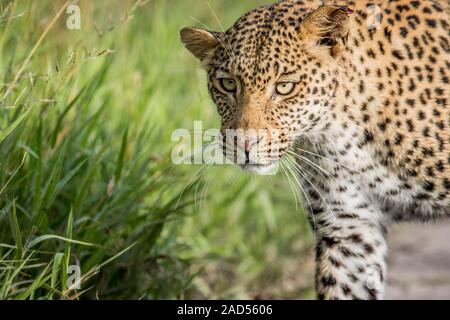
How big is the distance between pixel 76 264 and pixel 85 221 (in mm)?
246

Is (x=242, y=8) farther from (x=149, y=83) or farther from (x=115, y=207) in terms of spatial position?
(x=115, y=207)

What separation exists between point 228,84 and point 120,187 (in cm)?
79

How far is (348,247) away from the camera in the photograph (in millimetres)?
5352

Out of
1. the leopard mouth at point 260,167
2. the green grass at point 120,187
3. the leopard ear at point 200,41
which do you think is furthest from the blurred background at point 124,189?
the leopard mouth at point 260,167

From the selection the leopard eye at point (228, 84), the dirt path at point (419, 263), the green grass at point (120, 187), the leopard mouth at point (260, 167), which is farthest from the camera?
the dirt path at point (419, 263)

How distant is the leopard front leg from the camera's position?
5281 millimetres

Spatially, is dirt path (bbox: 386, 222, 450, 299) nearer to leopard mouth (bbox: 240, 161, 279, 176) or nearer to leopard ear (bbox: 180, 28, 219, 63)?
leopard mouth (bbox: 240, 161, 279, 176)

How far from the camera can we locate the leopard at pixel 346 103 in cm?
488

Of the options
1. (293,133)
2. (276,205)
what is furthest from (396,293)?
(293,133)

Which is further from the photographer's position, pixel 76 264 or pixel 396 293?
pixel 396 293

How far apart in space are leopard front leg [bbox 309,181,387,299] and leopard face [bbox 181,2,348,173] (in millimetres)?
502

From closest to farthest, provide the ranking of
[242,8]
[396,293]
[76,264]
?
[76,264], [396,293], [242,8]

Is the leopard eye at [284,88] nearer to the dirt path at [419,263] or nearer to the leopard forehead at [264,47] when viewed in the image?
the leopard forehead at [264,47]

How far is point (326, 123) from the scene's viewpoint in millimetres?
5012
